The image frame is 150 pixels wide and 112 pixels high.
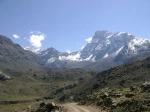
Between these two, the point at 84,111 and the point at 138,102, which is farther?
the point at 84,111

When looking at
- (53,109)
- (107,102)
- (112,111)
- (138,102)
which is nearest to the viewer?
(138,102)

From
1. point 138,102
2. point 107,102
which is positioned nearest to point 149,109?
point 138,102

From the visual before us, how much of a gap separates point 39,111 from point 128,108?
1532 cm

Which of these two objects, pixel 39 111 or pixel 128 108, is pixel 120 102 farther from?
pixel 39 111

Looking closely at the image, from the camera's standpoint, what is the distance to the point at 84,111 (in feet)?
140

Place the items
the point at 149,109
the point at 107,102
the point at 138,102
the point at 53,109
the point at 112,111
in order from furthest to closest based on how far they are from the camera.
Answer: the point at 107,102
the point at 53,109
the point at 112,111
the point at 138,102
the point at 149,109

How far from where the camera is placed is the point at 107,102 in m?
45.8

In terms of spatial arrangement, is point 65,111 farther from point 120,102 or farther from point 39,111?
point 120,102

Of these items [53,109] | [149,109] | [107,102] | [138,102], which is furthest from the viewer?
[107,102]

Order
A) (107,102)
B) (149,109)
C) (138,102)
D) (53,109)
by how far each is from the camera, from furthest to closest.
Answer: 1. (107,102)
2. (53,109)
3. (138,102)
4. (149,109)

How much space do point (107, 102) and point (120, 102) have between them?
628 cm

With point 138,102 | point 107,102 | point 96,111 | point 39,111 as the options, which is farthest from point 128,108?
point 39,111

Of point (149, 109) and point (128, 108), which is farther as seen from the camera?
point (128, 108)

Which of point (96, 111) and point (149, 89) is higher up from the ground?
point (149, 89)
